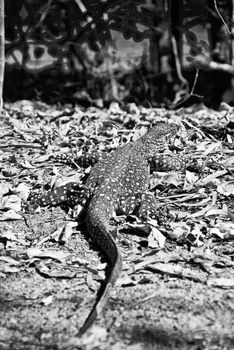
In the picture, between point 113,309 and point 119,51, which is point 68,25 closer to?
point 119,51

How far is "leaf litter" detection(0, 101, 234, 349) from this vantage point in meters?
4.55

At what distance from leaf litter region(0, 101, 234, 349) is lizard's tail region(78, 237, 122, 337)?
75 mm

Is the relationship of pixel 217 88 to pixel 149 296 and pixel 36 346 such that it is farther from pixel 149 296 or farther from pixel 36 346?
pixel 36 346

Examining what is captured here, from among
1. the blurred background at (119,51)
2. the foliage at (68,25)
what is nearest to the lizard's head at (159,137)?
the blurred background at (119,51)

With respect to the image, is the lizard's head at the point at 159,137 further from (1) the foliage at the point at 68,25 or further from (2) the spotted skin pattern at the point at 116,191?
(1) the foliage at the point at 68,25

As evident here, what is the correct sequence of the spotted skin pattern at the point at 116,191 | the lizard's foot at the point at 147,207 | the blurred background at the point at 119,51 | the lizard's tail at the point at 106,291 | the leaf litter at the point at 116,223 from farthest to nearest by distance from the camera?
the blurred background at the point at 119,51, the lizard's foot at the point at 147,207, the spotted skin pattern at the point at 116,191, the leaf litter at the point at 116,223, the lizard's tail at the point at 106,291

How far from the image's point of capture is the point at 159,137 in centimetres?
766

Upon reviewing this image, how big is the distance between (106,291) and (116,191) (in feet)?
6.22

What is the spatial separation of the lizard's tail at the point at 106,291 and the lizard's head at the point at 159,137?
2.70 m

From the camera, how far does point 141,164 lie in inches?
268

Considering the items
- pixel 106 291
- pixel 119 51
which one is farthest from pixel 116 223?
pixel 119 51

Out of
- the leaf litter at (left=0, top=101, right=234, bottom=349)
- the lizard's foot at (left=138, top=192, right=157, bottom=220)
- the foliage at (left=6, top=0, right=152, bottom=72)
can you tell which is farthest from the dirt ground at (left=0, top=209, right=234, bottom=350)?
the foliage at (left=6, top=0, right=152, bottom=72)

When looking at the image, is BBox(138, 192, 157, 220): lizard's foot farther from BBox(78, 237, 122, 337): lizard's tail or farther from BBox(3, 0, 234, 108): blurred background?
BBox(3, 0, 234, 108): blurred background

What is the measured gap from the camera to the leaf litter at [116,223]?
179 inches
